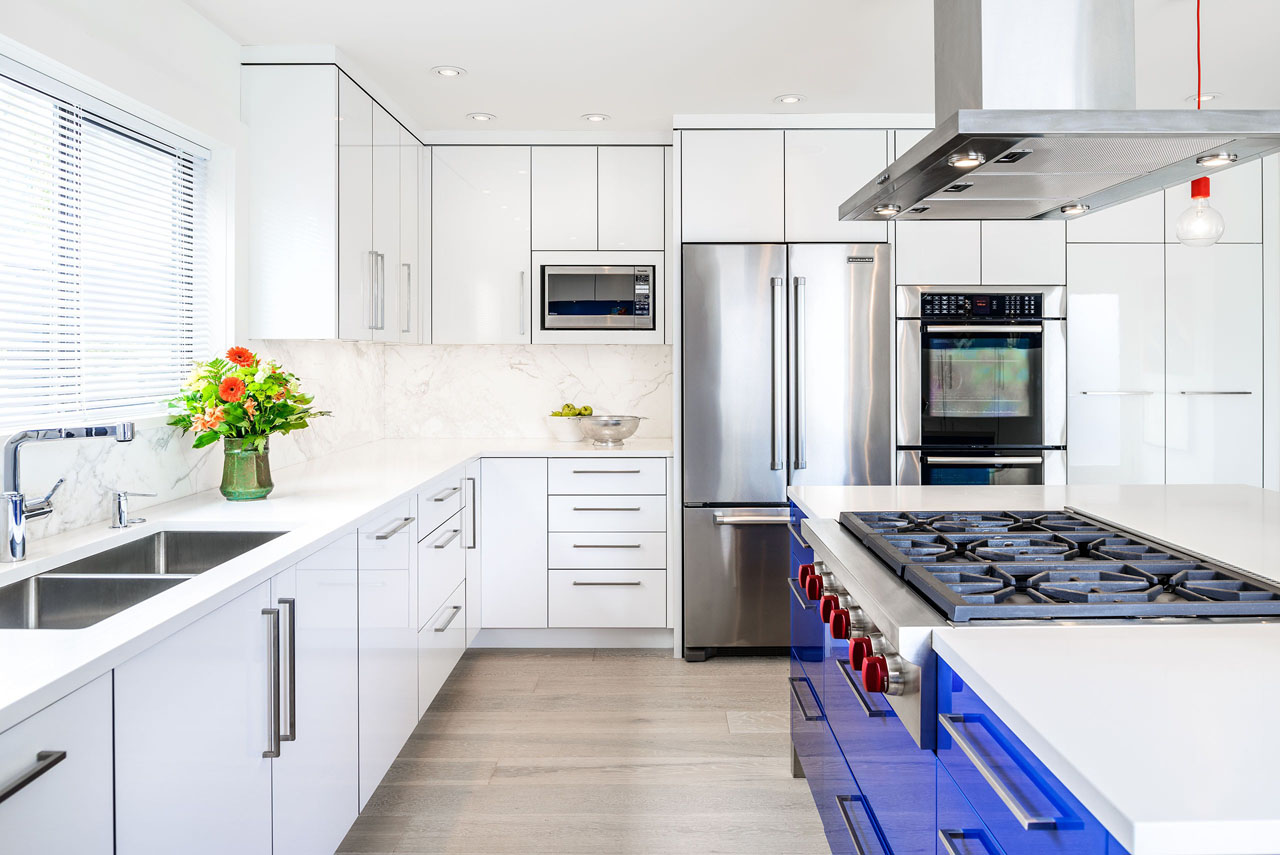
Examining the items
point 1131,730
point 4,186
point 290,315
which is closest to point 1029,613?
point 1131,730

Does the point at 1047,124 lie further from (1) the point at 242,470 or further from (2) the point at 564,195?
(2) the point at 564,195

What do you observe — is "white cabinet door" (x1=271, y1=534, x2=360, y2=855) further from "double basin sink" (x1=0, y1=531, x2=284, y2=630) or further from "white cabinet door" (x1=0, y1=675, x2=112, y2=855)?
"white cabinet door" (x1=0, y1=675, x2=112, y2=855)

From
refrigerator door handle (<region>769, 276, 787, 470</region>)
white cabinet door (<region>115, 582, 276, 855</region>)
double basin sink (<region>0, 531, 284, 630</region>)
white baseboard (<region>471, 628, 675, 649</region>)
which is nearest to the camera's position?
white cabinet door (<region>115, 582, 276, 855</region>)

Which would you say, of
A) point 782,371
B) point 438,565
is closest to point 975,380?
point 782,371

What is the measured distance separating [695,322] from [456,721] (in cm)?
191

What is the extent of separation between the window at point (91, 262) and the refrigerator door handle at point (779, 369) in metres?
2.23

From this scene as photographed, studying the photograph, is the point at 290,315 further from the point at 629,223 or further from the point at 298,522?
the point at 629,223

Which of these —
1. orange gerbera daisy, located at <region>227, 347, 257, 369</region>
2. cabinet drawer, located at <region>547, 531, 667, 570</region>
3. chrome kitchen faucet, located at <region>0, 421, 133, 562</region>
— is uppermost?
orange gerbera daisy, located at <region>227, 347, 257, 369</region>

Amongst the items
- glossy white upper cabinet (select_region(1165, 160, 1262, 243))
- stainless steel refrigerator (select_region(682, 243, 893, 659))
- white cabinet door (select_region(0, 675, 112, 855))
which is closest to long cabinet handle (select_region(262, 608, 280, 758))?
white cabinet door (select_region(0, 675, 112, 855))

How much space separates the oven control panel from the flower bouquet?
8.61 feet

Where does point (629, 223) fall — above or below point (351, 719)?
above

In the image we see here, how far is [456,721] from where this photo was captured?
313 centimetres

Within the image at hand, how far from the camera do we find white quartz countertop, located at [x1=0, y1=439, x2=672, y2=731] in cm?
111

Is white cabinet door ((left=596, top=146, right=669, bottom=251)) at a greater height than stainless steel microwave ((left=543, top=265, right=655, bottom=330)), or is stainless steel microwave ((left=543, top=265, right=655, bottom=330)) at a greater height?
white cabinet door ((left=596, top=146, right=669, bottom=251))
